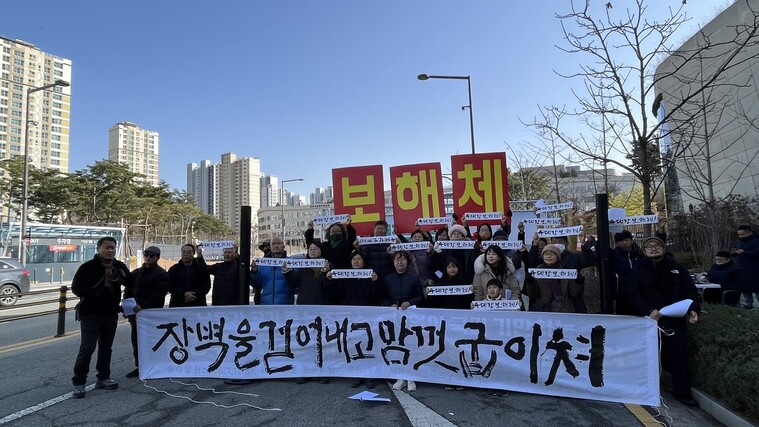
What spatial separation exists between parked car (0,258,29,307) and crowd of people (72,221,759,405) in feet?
41.8

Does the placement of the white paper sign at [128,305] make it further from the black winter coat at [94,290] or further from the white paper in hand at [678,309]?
the white paper in hand at [678,309]

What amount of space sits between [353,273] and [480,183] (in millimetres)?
2797

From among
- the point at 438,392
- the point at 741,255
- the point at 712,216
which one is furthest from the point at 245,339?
the point at 712,216

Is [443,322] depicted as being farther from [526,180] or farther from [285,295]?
[526,180]

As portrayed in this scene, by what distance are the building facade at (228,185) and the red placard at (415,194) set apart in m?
89.5

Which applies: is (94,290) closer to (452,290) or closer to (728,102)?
(452,290)

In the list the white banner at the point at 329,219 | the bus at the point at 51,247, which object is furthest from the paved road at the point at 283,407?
the bus at the point at 51,247

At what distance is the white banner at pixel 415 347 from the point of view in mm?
4492

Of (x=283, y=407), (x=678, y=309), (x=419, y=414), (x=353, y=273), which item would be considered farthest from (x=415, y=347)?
(x=678, y=309)

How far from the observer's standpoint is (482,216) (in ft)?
21.6

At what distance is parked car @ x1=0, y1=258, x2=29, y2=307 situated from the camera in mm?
14573

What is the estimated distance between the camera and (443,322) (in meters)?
5.05

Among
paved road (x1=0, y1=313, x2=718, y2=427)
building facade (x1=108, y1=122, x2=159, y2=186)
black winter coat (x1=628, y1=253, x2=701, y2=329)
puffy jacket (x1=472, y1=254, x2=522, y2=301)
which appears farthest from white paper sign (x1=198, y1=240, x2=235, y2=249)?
building facade (x1=108, y1=122, x2=159, y2=186)

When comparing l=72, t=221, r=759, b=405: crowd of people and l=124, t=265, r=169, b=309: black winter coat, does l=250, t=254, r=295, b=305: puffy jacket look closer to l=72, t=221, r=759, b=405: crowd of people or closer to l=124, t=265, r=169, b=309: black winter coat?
l=72, t=221, r=759, b=405: crowd of people
